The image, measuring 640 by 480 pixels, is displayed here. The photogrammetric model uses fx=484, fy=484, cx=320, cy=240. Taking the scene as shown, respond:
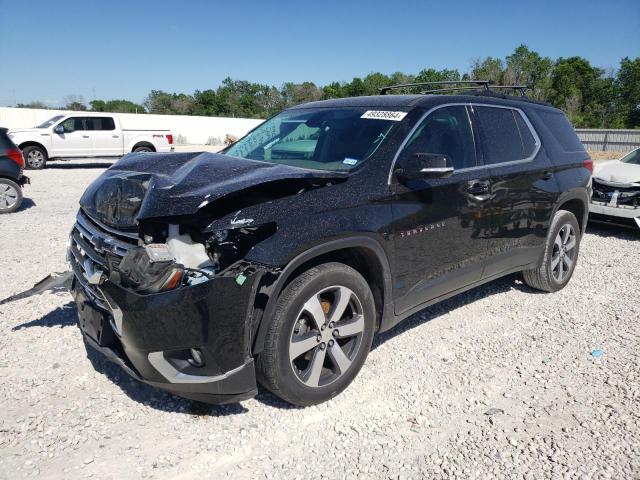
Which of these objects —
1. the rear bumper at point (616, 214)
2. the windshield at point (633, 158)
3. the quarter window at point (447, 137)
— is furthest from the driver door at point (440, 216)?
the windshield at point (633, 158)

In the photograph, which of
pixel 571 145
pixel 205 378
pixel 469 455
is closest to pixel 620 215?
pixel 571 145

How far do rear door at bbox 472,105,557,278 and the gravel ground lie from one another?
67 cm

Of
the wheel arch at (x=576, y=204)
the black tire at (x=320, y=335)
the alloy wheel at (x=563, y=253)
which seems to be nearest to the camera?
the black tire at (x=320, y=335)

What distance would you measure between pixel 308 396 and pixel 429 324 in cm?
172

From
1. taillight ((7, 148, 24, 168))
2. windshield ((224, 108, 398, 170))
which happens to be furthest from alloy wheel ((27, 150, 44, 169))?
windshield ((224, 108, 398, 170))

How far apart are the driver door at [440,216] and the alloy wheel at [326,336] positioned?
41 cm

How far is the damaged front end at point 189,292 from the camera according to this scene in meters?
2.37

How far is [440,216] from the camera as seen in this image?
11.1 feet

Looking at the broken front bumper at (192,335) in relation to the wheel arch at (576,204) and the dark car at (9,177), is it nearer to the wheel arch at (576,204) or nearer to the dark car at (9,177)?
A: the wheel arch at (576,204)

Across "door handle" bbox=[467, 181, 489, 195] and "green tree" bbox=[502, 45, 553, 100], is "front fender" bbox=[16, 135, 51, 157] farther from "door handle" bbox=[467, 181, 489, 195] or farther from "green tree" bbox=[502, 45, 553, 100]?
"green tree" bbox=[502, 45, 553, 100]

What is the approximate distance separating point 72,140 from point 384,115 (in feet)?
54.4

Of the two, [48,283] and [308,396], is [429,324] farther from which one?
[48,283]

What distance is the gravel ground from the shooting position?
250 cm

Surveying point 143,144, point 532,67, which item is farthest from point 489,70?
point 143,144
